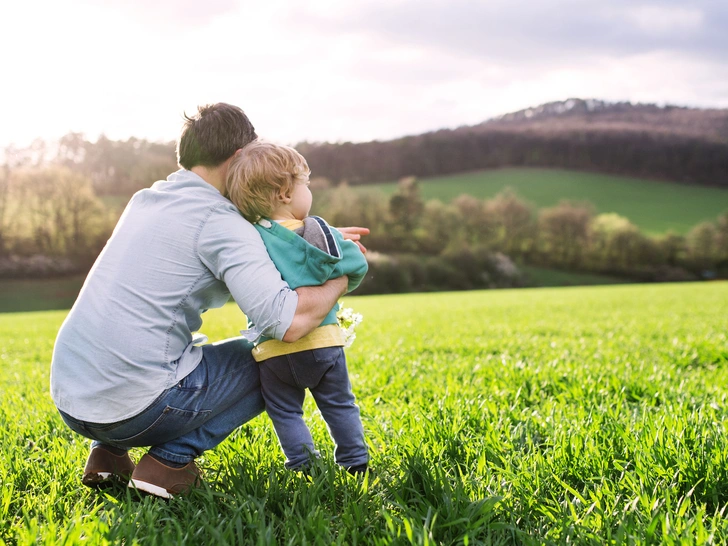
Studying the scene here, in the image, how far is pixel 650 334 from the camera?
776 cm

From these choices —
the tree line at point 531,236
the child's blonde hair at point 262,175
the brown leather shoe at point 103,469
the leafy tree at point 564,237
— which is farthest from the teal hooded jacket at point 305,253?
the leafy tree at point 564,237

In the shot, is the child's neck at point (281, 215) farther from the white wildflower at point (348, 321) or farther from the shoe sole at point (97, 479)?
the shoe sole at point (97, 479)

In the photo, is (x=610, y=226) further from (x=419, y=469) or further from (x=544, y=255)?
(x=419, y=469)

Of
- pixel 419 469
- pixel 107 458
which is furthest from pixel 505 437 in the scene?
pixel 107 458

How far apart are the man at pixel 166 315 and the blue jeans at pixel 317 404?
216 millimetres

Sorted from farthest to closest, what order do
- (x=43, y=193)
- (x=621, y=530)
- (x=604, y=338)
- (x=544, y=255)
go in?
1. (x=544, y=255)
2. (x=43, y=193)
3. (x=604, y=338)
4. (x=621, y=530)

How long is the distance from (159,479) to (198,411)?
0.99ft

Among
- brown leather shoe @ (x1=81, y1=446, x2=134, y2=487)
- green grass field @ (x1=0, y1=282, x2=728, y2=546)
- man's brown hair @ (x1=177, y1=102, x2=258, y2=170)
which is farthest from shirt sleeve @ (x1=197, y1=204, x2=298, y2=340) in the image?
brown leather shoe @ (x1=81, y1=446, x2=134, y2=487)

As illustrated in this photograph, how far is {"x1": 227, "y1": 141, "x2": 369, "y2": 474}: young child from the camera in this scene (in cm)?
239

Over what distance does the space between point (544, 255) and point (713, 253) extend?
1665cm

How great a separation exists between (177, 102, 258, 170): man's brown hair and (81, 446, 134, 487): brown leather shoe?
1.35 meters

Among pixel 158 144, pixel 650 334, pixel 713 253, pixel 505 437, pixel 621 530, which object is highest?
pixel 158 144

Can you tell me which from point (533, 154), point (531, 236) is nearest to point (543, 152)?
point (533, 154)

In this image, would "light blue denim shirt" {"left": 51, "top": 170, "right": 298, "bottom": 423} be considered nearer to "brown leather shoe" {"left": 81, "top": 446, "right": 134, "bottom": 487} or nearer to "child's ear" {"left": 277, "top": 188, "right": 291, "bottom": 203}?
"child's ear" {"left": 277, "top": 188, "right": 291, "bottom": 203}
